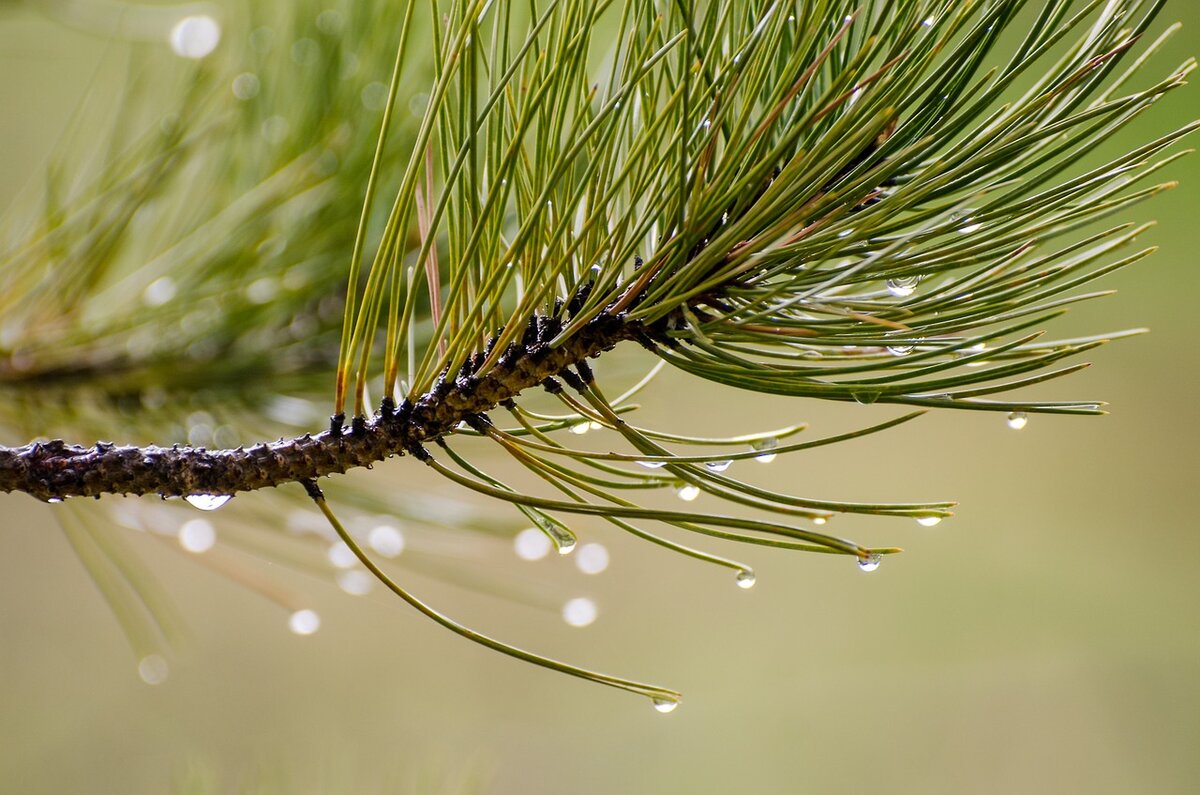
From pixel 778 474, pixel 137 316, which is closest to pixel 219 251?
pixel 137 316

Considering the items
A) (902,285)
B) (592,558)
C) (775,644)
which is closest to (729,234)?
(902,285)

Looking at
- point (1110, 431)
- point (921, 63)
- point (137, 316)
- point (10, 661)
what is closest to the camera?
point (921, 63)

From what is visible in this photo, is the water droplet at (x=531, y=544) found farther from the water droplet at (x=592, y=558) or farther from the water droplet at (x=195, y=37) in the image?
the water droplet at (x=195, y=37)

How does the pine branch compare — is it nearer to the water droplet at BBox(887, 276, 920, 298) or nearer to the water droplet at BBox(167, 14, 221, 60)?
the water droplet at BBox(887, 276, 920, 298)

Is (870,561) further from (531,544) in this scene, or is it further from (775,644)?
(775,644)

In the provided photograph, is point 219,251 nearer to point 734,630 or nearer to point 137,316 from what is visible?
point 137,316

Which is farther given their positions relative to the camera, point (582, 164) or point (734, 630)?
point (734, 630)

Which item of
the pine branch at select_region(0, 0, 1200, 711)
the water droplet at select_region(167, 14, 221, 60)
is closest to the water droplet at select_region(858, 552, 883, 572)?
the pine branch at select_region(0, 0, 1200, 711)

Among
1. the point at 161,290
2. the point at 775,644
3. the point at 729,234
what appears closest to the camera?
the point at 729,234
